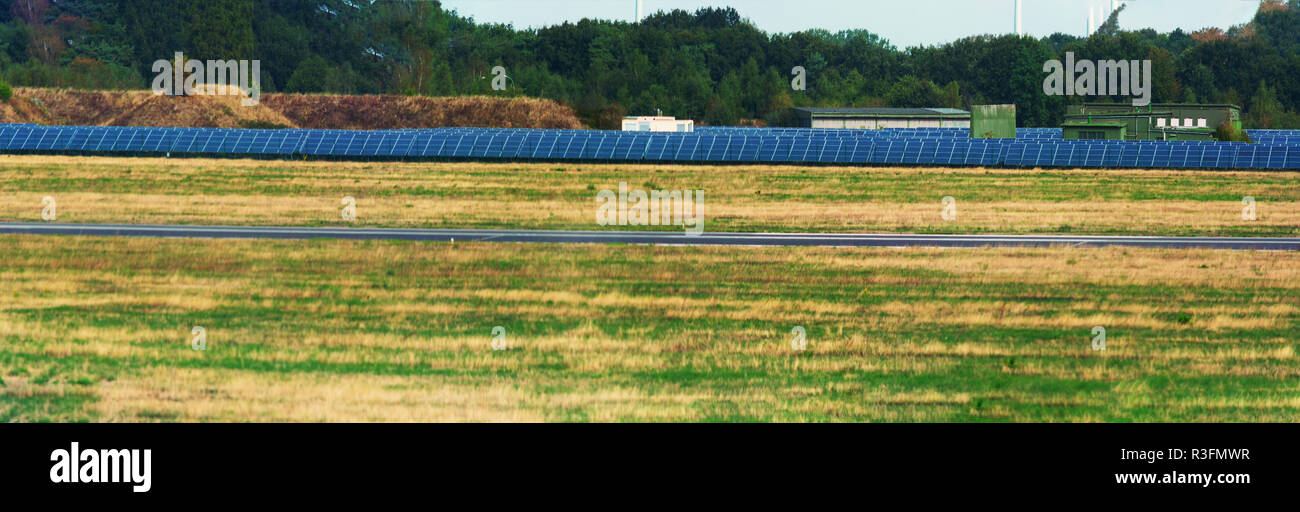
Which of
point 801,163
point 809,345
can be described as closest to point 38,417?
point 809,345

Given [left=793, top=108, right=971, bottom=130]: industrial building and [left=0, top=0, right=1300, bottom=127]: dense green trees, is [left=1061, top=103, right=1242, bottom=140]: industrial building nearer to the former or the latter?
[left=793, top=108, right=971, bottom=130]: industrial building

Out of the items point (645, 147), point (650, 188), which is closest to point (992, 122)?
point (645, 147)

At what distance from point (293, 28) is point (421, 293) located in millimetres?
130185

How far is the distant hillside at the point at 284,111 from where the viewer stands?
112 m

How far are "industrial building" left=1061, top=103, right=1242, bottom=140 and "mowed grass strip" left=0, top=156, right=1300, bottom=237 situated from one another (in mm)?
16257

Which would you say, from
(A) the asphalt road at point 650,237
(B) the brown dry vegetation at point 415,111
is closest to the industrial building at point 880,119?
(B) the brown dry vegetation at point 415,111

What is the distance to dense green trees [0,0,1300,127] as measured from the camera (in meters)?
142

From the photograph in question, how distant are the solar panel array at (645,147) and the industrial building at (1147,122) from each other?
440 inches

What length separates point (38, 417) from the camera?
18047mm

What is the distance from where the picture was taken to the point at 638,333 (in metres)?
26.5

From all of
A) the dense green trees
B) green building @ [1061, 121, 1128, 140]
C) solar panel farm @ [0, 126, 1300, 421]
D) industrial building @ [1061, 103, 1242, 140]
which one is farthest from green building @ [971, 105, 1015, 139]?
solar panel farm @ [0, 126, 1300, 421]

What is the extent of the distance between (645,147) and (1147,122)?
128 feet

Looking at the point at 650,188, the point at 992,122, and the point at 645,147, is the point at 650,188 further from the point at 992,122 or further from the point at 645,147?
the point at 992,122
